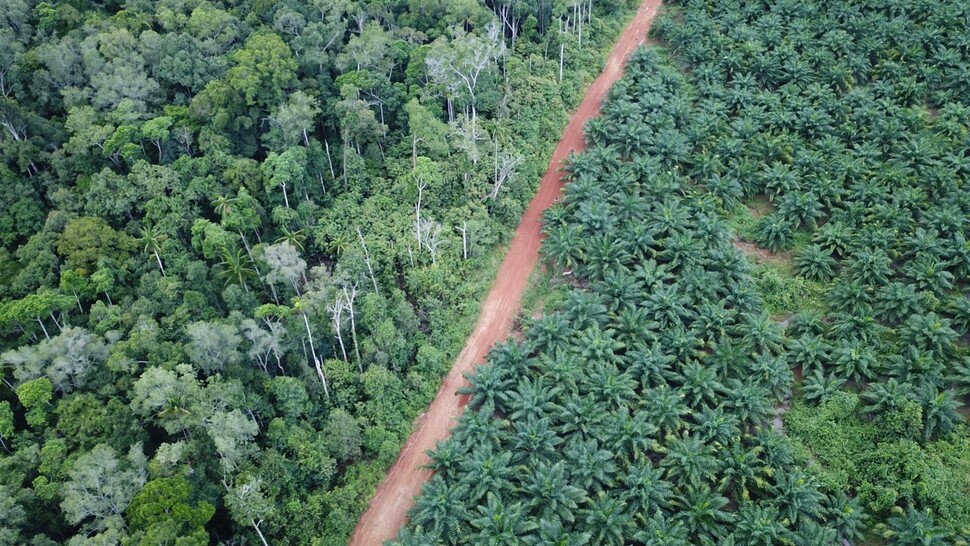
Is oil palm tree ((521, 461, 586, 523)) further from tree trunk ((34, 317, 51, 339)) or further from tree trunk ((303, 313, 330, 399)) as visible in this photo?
tree trunk ((34, 317, 51, 339))

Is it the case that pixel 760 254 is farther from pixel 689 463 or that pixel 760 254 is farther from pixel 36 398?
pixel 36 398

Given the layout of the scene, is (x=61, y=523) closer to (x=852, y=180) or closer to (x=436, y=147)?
(x=436, y=147)

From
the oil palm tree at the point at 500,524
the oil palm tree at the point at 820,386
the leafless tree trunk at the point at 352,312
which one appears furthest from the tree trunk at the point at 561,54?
the oil palm tree at the point at 500,524

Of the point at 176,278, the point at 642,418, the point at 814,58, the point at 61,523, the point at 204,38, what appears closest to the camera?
the point at 61,523

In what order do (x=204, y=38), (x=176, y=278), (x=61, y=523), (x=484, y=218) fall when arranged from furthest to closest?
(x=204, y=38), (x=484, y=218), (x=176, y=278), (x=61, y=523)

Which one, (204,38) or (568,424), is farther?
(204,38)

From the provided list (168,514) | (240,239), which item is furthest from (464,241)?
(168,514)

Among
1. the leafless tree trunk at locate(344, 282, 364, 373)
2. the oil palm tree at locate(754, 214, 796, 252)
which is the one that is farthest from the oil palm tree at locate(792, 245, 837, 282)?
the leafless tree trunk at locate(344, 282, 364, 373)

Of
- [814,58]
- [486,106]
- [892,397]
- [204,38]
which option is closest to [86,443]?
[204,38]
